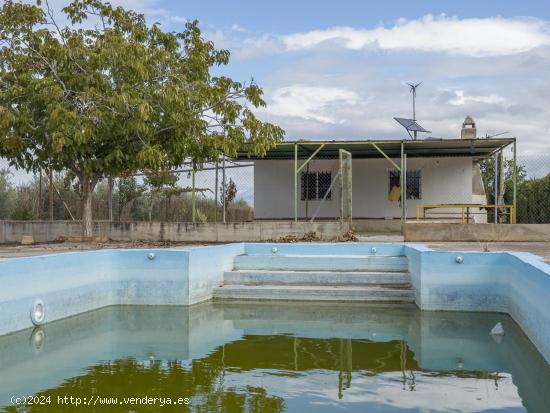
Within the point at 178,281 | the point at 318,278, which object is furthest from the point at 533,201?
the point at 178,281

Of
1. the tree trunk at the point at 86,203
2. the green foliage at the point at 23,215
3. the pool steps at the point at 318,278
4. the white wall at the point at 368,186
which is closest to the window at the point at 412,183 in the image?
the white wall at the point at 368,186

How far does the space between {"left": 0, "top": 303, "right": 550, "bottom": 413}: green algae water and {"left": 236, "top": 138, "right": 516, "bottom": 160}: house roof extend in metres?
8.11

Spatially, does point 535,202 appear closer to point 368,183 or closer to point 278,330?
point 368,183

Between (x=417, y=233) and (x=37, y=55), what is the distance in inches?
426

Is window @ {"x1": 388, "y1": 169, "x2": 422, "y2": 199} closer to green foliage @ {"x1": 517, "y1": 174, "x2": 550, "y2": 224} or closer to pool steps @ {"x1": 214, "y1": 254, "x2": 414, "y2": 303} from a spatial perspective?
green foliage @ {"x1": 517, "y1": 174, "x2": 550, "y2": 224}

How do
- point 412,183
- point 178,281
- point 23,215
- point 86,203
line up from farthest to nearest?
1. point 412,183
2. point 23,215
3. point 86,203
4. point 178,281

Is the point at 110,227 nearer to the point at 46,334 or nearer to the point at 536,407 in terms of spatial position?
the point at 46,334

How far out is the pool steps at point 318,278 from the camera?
11118 millimetres

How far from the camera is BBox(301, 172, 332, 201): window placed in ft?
70.0

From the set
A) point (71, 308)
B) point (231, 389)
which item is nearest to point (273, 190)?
point (71, 308)

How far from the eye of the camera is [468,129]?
22.1 m

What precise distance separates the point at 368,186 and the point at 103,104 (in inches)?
404

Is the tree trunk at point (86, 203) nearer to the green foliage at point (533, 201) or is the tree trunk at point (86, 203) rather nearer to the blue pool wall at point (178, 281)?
the blue pool wall at point (178, 281)

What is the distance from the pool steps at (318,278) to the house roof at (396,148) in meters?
5.10
